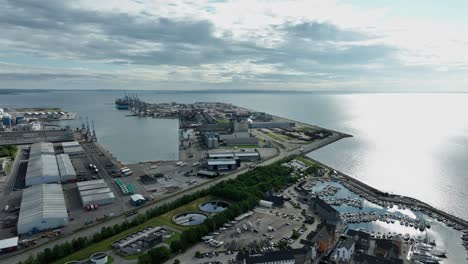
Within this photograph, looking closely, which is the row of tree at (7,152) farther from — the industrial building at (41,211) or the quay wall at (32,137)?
the industrial building at (41,211)

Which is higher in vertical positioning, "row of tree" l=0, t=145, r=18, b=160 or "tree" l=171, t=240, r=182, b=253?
"row of tree" l=0, t=145, r=18, b=160

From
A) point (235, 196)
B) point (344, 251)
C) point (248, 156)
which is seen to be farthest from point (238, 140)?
point (344, 251)

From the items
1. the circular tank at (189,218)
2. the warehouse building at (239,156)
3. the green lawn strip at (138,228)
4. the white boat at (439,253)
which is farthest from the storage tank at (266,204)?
the warehouse building at (239,156)

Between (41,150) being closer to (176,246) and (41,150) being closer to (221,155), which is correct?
(221,155)

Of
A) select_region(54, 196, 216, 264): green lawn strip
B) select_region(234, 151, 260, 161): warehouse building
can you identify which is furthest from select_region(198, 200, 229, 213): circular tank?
select_region(234, 151, 260, 161): warehouse building

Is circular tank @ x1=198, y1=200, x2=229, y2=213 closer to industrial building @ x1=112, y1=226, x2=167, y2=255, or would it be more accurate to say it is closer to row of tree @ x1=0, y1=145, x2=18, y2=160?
industrial building @ x1=112, y1=226, x2=167, y2=255

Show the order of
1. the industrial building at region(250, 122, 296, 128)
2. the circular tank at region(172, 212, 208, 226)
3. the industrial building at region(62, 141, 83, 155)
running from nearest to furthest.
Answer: the circular tank at region(172, 212, 208, 226)
the industrial building at region(62, 141, 83, 155)
the industrial building at region(250, 122, 296, 128)

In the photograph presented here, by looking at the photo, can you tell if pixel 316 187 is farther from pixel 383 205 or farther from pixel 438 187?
pixel 438 187
